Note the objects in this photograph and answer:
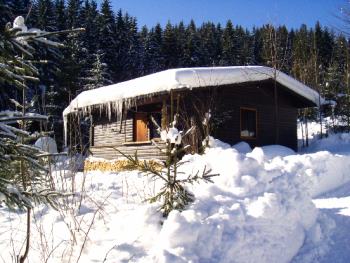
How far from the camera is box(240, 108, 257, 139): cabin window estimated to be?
14.7m

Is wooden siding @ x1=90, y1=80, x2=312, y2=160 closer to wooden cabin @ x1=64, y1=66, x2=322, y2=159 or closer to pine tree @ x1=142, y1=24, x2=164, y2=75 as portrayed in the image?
wooden cabin @ x1=64, y1=66, x2=322, y2=159

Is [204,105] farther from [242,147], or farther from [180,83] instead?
[180,83]

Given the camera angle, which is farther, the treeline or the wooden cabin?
the treeline

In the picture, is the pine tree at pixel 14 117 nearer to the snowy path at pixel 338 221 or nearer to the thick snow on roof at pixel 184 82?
the snowy path at pixel 338 221

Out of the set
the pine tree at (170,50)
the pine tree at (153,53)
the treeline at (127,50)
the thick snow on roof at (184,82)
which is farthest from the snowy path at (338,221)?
the pine tree at (170,50)

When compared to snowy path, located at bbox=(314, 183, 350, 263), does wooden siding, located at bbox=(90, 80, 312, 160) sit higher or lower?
higher

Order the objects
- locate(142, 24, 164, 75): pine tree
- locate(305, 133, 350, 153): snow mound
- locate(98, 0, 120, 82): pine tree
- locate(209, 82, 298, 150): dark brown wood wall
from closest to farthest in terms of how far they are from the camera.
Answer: locate(209, 82, 298, 150): dark brown wood wall, locate(305, 133, 350, 153): snow mound, locate(98, 0, 120, 82): pine tree, locate(142, 24, 164, 75): pine tree

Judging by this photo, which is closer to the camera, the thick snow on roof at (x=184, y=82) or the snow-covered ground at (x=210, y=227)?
the snow-covered ground at (x=210, y=227)

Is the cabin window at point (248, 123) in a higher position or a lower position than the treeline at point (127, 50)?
lower

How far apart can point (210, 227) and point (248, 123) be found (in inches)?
441

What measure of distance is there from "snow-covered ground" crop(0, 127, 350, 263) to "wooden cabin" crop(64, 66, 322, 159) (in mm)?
4413

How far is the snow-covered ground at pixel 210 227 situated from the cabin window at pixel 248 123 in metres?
8.39

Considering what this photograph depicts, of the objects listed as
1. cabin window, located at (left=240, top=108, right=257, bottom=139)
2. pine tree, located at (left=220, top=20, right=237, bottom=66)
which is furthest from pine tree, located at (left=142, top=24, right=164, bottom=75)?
cabin window, located at (left=240, top=108, right=257, bottom=139)

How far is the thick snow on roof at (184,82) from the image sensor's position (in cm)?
1122
